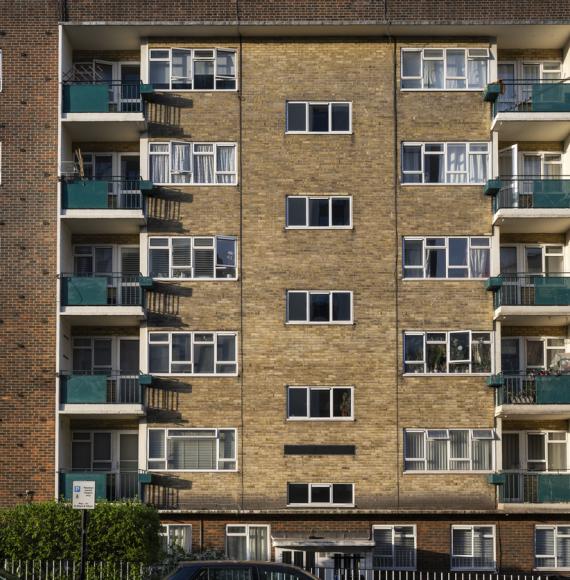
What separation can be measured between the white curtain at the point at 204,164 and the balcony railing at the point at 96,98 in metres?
2.01

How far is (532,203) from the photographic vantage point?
117 feet

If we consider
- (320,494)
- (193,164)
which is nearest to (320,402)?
(320,494)

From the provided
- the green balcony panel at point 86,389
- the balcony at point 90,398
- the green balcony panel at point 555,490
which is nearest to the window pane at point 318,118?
the balcony at point 90,398

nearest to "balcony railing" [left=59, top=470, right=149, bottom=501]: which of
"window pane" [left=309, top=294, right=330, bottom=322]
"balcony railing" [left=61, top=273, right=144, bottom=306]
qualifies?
"balcony railing" [left=61, top=273, right=144, bottom=306]

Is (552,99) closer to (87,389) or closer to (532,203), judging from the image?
(532,203)

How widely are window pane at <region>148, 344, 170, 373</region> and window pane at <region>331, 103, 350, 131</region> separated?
7.83 m

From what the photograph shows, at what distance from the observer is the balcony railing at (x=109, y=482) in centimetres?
3428

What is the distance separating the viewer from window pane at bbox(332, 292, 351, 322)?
117 feet

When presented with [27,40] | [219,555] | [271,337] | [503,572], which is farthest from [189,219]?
[503,572]

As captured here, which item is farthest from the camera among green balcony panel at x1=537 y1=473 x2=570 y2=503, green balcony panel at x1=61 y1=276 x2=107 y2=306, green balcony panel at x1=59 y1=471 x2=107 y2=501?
green balcony panel at x1=61 y1=276 x2=107 y2=306

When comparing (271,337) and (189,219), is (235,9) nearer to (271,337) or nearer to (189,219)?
(189,219)

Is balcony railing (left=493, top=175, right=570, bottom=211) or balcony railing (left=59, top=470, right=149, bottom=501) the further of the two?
balcony railing (left=493, top=175, right=570, bottom=211)

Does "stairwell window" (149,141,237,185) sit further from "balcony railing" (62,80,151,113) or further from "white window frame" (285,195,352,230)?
"white window frame" (285,195,352,230)

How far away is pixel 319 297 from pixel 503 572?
8.96 m
